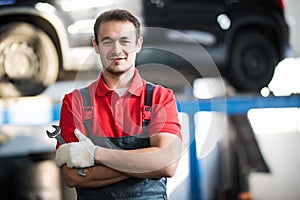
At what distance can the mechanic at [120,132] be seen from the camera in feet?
7.70

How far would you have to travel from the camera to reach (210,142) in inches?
102

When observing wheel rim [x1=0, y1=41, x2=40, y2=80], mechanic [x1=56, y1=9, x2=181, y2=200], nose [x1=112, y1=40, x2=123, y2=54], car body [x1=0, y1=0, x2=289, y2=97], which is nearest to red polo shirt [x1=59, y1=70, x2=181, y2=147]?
mechanic [x1=56, y1=9, x2=181, y2=200]

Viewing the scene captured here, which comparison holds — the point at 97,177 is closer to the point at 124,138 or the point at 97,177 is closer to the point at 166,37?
the point at 124,138

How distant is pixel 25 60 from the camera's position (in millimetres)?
2742

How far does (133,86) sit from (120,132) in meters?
0.20

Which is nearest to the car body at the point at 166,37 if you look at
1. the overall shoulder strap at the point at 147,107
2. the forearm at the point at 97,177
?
the overall shoulder strap at the point at 147,107

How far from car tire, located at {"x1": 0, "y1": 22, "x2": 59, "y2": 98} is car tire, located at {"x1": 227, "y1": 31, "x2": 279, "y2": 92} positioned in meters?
0.83

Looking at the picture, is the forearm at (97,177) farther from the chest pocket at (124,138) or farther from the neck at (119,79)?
the neck at (119,79)

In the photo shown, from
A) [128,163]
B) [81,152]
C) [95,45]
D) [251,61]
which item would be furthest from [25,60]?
[251,61]

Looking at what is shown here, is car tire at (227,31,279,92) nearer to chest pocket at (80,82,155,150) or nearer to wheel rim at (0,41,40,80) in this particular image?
chest pocket at (80,82,155,150)

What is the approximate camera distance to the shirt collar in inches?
94.8

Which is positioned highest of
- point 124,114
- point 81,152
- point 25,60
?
point 25,60

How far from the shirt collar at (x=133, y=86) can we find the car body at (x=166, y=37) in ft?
0.59

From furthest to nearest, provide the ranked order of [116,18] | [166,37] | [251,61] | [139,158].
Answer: [251,61], [166,37], [116,18], [139,158]
